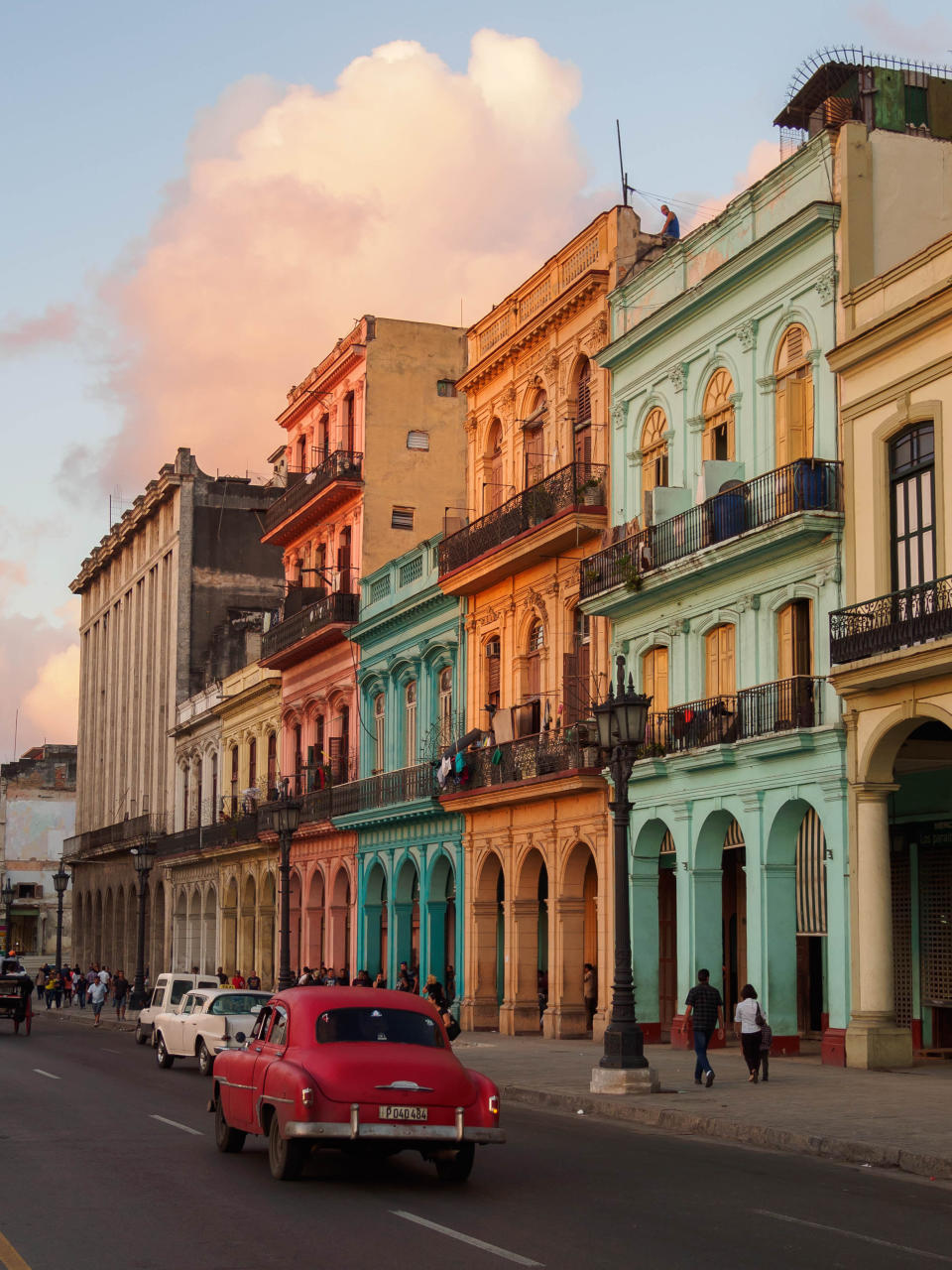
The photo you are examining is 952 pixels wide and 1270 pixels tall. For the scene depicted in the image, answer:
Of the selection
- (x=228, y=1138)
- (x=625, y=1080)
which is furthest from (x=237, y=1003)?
(x=228, y=1138)

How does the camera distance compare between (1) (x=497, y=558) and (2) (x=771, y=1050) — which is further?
(1) (x=497, y=558)

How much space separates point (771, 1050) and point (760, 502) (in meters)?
8.37

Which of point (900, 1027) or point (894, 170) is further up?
point (894, 170)

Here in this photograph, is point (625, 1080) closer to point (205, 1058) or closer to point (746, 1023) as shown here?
point (746, 1023)

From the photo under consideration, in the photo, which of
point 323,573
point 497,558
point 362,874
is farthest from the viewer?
point 323,573

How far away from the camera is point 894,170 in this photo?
2747 centimetres

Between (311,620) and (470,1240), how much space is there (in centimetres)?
3981

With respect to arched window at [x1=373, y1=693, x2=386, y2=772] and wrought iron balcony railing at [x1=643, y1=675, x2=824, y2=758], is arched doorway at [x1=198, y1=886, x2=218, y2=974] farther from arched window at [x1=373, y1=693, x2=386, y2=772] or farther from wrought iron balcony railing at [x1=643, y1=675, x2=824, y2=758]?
wrought iron balcony railing at [x1=643, y1=675, x2=824, y2=758]

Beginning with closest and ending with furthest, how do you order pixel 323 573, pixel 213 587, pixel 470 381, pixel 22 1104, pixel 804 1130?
Answer: pixel 804 1130
pixel 22 1104
pixel 470 381
pixel 323 573
pixel 213 587

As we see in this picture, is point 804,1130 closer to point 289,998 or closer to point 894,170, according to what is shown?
point 289,998

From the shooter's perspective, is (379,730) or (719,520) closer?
(719,520)

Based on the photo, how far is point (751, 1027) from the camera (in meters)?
23.0

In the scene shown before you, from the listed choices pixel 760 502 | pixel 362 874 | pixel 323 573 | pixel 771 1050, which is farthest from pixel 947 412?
pixel 323 573

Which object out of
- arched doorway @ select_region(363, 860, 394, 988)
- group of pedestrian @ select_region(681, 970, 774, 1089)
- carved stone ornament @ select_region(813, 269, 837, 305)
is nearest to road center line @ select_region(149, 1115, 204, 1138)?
group of pedestrian @ select_region(681, 970, 774, 1089)
